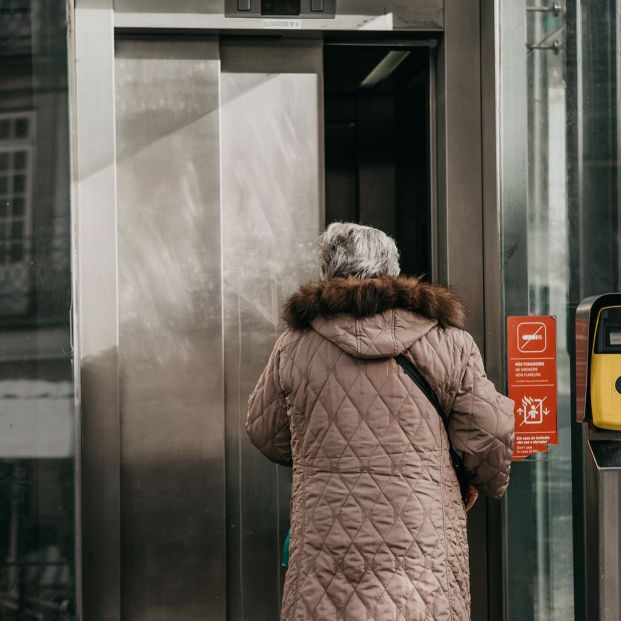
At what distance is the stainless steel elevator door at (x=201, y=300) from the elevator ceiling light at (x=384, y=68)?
30.4 inches

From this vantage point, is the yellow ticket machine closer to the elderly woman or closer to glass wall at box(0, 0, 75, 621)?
the elderly woman

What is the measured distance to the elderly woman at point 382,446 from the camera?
9.48 feet

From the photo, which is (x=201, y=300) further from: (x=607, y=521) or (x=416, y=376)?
(x=607, y=521)

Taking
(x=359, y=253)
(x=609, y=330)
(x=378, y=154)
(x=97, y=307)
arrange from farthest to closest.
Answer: (x=378, y=154) → (x=97, y=307) → (x=359, y=253) → (x=609, y=330)

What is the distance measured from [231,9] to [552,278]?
1.86 metres

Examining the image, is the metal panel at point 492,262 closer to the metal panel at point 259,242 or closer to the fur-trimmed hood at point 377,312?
the metal panel at point 259,242

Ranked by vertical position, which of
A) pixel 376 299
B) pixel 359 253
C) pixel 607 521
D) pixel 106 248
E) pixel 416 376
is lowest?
pixel 607 521

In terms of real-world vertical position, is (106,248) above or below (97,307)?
above

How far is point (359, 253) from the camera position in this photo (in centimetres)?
307

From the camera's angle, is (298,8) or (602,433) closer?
(602,433)

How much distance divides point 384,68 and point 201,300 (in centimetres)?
171

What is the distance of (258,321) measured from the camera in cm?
430

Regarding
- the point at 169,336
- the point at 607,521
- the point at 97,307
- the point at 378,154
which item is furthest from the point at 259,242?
the point at 607,521

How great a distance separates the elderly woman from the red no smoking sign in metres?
1.18
